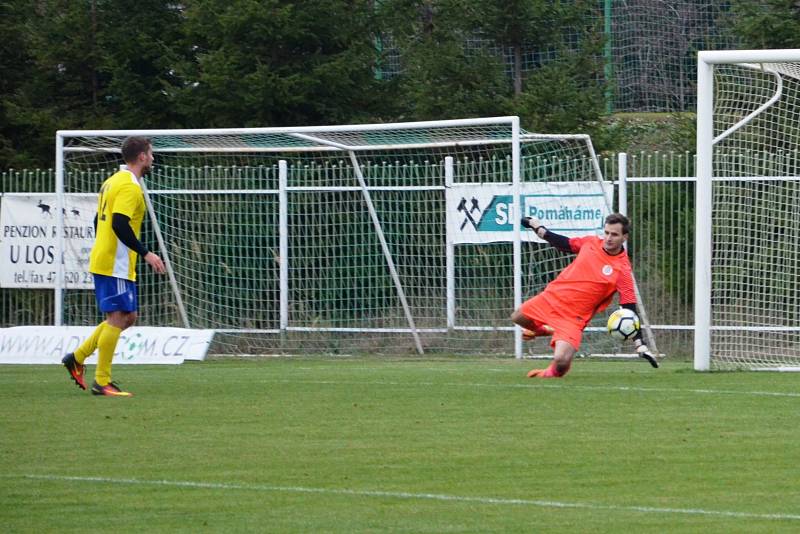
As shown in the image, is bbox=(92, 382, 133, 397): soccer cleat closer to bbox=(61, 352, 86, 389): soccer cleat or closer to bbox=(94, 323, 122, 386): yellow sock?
bbox=(94, 323, 122, 386): yellow sock

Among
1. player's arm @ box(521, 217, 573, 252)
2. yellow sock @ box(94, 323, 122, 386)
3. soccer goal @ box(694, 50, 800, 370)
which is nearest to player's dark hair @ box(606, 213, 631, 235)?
player's arm @ box(521, 217, 573, 252)

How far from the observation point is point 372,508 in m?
6.42

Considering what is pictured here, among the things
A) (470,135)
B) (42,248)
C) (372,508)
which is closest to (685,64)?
(470,135)

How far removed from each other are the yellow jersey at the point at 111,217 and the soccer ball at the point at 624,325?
4126 mm

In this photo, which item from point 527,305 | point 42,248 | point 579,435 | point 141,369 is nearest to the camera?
point 579,435

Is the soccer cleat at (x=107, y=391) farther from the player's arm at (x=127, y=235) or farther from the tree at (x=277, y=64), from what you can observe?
the tree at (x=277, y=64)

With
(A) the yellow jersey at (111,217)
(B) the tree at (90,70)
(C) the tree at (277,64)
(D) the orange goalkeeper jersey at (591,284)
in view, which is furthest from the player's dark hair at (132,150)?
(B) the tree at (90,70)

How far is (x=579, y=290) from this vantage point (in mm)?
12484

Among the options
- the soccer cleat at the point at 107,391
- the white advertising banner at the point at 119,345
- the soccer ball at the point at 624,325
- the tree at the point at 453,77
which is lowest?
the white advertising banner at the point at 119,345

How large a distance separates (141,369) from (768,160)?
715 cm

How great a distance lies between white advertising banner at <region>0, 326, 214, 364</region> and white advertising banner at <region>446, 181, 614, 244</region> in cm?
348

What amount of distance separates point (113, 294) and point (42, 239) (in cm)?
717

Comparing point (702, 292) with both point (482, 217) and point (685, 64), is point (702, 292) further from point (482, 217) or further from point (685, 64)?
point (685, 64)

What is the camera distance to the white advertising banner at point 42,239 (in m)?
17.6
